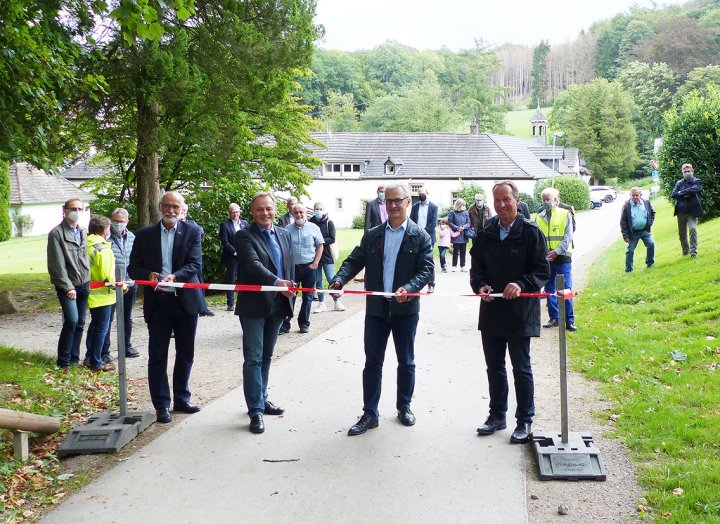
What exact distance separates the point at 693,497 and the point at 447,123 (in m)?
92.6

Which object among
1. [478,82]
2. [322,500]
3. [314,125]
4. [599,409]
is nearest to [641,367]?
[599,409]

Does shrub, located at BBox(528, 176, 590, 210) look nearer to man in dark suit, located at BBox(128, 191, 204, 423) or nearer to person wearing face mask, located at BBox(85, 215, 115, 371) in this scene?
person wearing face mask, located at BBox(85, 215, 115, 371)

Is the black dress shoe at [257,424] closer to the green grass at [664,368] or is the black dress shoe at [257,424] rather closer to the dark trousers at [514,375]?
the dark trousers at [514,375]

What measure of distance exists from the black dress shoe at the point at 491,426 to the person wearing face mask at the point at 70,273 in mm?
5221

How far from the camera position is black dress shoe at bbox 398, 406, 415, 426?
6.84 m

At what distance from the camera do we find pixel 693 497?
4945mm

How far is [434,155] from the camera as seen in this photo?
6612cm

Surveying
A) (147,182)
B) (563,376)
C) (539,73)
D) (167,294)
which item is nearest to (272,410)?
(167,294)

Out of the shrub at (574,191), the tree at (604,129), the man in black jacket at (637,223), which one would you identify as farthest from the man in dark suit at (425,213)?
the tree at (604,129)

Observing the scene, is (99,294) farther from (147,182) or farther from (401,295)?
(147,182)

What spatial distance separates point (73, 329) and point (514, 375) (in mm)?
5670

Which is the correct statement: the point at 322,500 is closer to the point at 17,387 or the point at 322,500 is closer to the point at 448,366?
the point at 448,366

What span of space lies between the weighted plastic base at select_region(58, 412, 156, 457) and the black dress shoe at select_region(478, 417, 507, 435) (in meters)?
3.12

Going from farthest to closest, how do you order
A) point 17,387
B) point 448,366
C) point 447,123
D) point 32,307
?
point 447,123 < point 32,307 < point 448,366 < point 17,387
